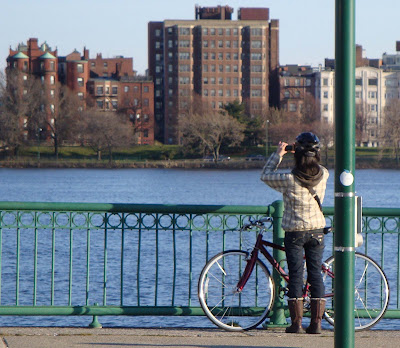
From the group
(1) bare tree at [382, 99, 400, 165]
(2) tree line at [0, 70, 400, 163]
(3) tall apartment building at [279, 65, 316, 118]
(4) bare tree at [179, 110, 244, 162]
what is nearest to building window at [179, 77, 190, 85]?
(3) tall apartment building at [279, 65, 316, 118]

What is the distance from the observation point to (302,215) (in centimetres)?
738

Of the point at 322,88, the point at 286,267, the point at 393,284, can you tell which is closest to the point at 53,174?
the point at 322,88

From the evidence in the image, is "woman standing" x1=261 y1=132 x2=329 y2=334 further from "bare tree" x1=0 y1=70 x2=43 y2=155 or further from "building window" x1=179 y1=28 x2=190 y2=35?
"building window" x1=179 y1=28 x2=190 y2=35

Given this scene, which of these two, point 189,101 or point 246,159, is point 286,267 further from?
point 189,101

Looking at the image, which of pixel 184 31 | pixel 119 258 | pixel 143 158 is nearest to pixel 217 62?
pixel 184 31

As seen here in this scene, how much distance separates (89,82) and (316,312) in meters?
154

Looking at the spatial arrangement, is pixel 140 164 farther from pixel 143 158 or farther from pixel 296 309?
pixel 296 309

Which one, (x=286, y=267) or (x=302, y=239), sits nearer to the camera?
(x=302, y=239)

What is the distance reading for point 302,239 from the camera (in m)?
7.39

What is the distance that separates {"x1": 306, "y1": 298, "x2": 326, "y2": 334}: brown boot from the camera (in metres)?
7.54

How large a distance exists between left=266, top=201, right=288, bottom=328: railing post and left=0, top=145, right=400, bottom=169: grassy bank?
115 meters

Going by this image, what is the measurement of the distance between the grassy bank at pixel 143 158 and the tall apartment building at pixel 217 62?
93.6ft

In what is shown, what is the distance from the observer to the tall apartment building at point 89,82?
150625 millimetres

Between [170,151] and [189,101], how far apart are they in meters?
27.7
